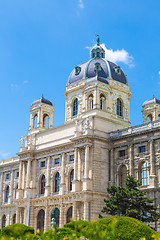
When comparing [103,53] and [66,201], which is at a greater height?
[103,53]

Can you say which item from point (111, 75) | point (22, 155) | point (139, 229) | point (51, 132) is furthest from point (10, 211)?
point (139, 229)

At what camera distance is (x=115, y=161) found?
47.3 meters

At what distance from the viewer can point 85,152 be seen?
46.6m

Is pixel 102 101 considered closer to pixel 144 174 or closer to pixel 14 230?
pixel 144 174

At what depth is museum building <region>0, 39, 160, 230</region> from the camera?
44.8 meters

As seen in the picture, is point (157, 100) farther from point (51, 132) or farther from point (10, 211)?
point (10, 211)

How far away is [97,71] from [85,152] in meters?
14.1

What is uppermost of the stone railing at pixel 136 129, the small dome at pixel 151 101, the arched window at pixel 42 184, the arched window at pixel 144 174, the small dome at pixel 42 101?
the small dome at pixel 42 101

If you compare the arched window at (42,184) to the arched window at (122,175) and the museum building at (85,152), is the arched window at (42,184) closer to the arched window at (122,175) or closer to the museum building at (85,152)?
the museum building at (85,152)

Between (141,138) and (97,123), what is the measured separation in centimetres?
646

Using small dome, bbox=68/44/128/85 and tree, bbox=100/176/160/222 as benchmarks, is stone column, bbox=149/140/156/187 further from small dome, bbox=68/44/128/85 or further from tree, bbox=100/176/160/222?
small dome, bbox=68/44/128/85

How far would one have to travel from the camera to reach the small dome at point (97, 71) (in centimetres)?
5528

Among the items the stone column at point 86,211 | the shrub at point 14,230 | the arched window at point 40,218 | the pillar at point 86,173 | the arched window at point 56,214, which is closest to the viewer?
the shrub at point 14,230

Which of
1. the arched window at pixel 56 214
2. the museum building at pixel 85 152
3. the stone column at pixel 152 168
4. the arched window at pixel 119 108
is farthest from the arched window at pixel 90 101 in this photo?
the arched window at pixel 56 214
